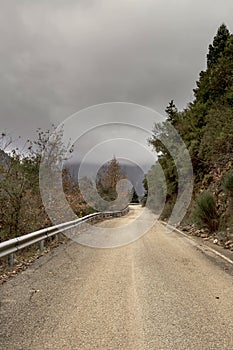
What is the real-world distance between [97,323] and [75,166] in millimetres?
13983

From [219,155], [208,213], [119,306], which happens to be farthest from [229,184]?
[119,306]

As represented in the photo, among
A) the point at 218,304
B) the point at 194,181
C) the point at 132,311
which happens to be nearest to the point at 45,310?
the point at 132,311

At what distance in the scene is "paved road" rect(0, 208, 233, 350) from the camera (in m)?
3.82

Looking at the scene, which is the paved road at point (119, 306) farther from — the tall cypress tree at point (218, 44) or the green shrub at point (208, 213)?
the tall cypress tree at point (218, 44)

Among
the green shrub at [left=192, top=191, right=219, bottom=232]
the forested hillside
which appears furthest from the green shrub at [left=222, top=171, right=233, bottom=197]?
the green shrub at [left=192, top=191, right=219, bottom=232]

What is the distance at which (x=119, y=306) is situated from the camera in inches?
197

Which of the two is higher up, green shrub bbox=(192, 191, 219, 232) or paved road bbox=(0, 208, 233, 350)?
green shrub bbox=(192, 191, 219, 232)

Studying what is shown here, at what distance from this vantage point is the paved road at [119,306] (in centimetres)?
382

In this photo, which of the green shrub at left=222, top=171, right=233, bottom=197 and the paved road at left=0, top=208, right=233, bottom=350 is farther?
the green shrub at left=222, top=171, right=233, bottom=197

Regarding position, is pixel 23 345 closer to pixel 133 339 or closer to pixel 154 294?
pixel 133 339

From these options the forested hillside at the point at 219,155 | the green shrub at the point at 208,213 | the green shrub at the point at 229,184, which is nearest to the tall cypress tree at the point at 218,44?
the forested hillside at the point at 219,155

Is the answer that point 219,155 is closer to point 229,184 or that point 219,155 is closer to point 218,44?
point 229,184

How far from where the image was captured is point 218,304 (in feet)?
16.8

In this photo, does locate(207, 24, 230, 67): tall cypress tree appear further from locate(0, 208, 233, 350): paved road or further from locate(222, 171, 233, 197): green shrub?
locate(0, 208, 233, 350): paved road
